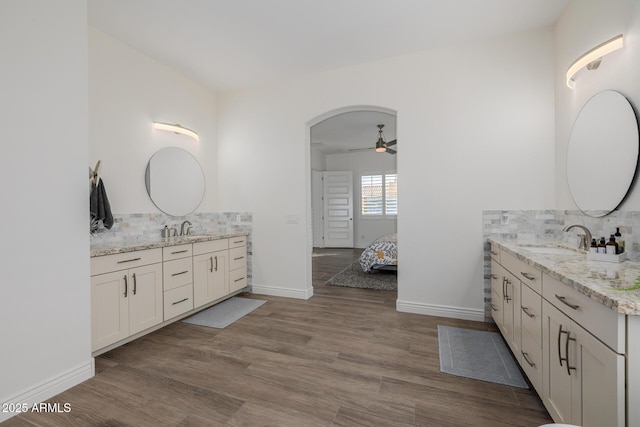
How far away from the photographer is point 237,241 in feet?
12.2

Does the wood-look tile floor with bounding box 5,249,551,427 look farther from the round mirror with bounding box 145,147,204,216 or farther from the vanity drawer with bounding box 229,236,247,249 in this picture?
the round mirror with bounding box 145,147,204,216

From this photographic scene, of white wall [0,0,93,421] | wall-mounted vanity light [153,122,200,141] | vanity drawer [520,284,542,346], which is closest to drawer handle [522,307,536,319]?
vanity drawer [520,284,542,346]

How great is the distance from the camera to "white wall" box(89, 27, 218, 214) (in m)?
2.69

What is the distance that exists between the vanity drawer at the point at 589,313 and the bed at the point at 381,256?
10.2 feet

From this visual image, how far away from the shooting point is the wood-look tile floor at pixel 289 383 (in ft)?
5.18

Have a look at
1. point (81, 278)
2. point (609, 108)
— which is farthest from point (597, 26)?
point (81, 278)

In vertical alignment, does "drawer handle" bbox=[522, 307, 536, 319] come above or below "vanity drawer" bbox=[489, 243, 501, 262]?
below

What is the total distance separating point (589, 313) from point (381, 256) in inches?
140

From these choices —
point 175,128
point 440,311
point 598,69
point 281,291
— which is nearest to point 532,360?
point 440,311

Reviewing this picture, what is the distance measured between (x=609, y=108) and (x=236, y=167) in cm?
381

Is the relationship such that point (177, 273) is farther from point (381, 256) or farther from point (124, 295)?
point (381, 256)

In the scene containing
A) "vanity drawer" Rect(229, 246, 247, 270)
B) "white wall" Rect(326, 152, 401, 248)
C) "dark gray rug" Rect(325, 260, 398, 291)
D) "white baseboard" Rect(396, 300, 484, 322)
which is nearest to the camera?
"white baseboard" Rect(396, 300, 484, 322)

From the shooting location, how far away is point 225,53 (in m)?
3.08

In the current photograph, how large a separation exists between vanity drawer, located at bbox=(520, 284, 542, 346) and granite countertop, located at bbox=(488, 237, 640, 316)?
203 mm
